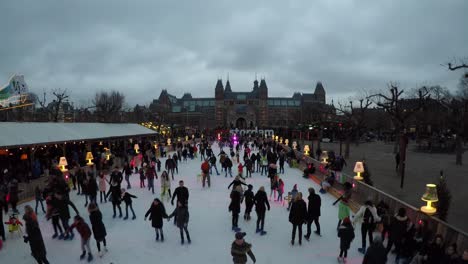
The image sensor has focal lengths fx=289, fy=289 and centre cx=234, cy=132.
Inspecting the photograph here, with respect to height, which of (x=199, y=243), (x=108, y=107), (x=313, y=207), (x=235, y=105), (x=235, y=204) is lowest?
(x=199, y=243)

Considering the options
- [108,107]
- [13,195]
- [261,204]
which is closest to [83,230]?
[261,204]

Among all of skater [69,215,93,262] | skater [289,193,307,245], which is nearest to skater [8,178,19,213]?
skater [69,215,93,262]

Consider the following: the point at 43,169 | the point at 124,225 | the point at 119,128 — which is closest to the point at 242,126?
the point at 119,128

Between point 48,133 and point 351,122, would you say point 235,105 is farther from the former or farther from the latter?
point 48,133

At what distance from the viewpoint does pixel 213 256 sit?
634 cm

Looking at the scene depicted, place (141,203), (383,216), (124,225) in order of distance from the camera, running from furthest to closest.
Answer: (141,203)
(124,225)
(383,216)

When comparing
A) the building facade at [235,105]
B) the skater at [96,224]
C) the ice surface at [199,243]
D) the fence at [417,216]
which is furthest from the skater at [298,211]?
the building facade at [235,105]

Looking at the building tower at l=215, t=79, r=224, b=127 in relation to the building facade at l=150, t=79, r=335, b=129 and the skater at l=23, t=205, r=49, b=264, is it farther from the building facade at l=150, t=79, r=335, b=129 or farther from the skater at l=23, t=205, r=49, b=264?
the skater at l=23, t=205, r=49, b=264

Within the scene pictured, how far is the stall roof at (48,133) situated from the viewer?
547 inches

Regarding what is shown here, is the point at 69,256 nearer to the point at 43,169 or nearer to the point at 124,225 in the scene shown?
the point at 124,225

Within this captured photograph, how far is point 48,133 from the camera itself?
16.8m

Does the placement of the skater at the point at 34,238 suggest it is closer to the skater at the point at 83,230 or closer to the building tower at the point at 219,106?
the skater at the point at 83,230

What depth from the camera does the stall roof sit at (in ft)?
45.6

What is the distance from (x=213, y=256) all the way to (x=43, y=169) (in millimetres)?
14000
